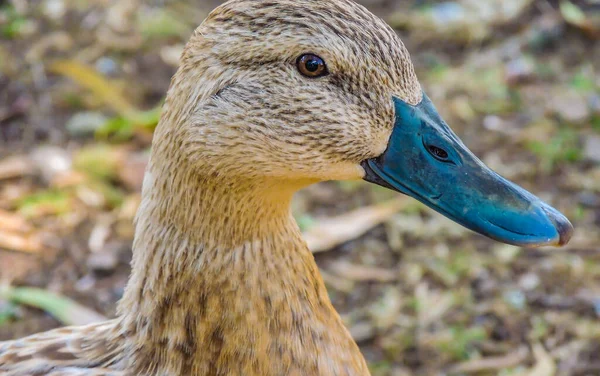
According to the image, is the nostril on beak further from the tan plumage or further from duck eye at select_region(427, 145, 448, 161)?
the tan plumage

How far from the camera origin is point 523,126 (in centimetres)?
406

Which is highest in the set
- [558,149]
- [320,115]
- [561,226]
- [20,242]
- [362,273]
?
[20,242]

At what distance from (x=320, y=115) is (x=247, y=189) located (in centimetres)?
23

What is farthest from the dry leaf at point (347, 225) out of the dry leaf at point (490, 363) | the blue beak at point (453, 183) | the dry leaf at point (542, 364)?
the blue beak at point (453, 183)

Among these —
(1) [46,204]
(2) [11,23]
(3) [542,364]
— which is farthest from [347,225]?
(2) [11,23]

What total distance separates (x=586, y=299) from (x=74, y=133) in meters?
2.53

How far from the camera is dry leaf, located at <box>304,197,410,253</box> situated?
3.43 metres

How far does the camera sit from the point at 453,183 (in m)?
1.75

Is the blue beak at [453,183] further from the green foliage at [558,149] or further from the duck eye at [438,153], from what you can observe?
the green foliage at [558,149]

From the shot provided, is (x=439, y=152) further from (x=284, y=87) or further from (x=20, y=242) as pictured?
(x=20, y=242)

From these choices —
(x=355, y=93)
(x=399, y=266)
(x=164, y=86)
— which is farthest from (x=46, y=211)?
(x=355, y=93)

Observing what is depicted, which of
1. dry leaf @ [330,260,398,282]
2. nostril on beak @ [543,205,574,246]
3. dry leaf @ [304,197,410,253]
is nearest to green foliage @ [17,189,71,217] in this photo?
dry leaf @ [304,197,410,253]

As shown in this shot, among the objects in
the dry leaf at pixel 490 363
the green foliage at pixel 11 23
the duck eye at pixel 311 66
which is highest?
the green foliage at pixel 11 23

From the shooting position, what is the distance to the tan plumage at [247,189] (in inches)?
66.6
